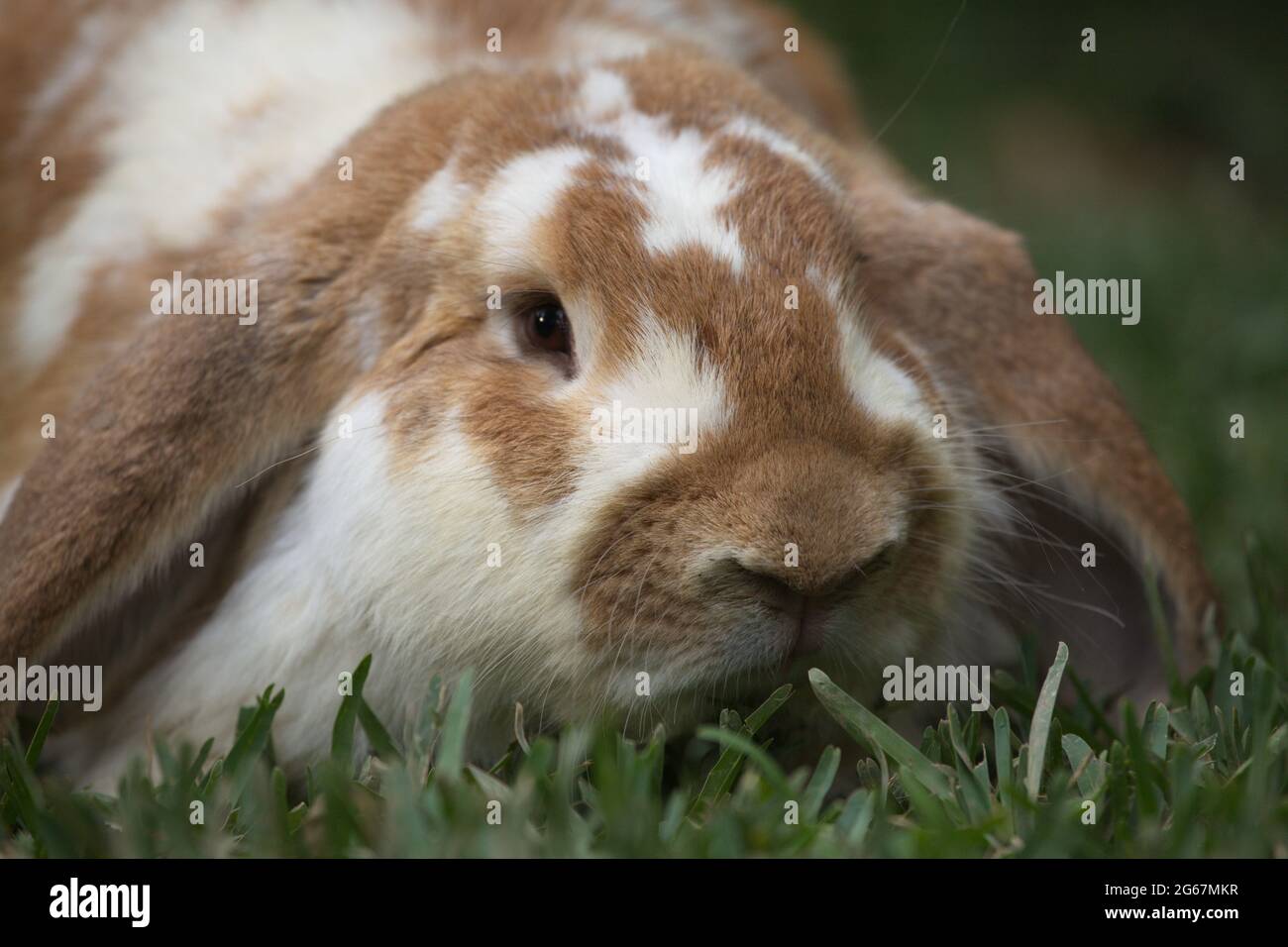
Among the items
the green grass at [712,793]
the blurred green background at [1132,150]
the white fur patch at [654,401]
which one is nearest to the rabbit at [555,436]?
the white fur patch at [654,401]

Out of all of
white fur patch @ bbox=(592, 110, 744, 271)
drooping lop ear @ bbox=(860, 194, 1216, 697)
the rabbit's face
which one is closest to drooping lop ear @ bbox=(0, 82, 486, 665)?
the rabbit's face

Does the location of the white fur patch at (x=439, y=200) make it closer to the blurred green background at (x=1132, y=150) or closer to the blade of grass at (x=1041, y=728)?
the blade of grass at (x=1041, y=728)

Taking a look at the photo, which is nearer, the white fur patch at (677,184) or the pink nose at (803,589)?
the pink nose at (803,589)

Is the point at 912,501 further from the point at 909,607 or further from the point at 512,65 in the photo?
the point at 512,65

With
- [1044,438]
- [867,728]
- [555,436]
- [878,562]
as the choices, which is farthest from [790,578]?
[1044,438]

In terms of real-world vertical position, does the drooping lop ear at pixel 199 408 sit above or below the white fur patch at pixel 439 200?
below

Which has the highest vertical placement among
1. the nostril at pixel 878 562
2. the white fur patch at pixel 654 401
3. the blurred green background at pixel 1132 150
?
the blurred green background at pixel 1132 150


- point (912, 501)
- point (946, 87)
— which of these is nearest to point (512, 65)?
point (912, 501)

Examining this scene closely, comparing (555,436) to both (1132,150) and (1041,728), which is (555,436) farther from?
(1132,150)
